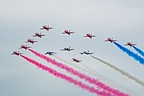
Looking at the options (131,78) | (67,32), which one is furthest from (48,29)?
(131,78)

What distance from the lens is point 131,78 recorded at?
152m

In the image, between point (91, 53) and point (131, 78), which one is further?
point (91, 53)

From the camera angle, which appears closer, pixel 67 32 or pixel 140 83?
Answer: pixel 140 83

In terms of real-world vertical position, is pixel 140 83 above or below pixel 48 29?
below

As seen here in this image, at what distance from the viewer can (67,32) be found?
540 ft

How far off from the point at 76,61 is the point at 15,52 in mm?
20252

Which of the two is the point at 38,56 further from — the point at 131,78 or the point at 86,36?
the point at 131,78

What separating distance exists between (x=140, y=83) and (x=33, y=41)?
39.3 m

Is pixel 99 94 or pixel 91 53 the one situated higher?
pixel 91 53

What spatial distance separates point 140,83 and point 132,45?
46.3 ft

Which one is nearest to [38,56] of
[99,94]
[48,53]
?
[48,53]

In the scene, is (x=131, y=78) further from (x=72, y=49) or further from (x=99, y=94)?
(x=72, y=49)

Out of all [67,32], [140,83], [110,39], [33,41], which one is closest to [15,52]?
[33,41]

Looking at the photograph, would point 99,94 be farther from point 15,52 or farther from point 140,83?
point 15,52
